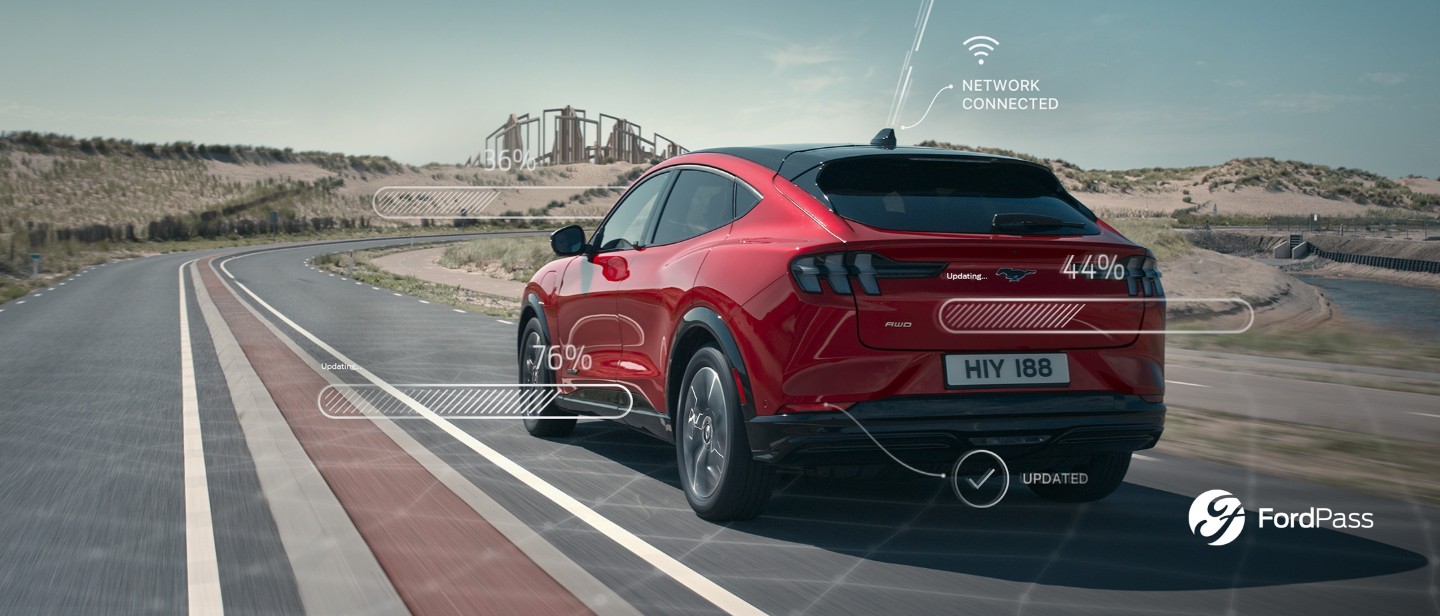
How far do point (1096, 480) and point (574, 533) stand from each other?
8.33ft

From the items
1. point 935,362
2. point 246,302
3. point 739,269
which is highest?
point 739,269

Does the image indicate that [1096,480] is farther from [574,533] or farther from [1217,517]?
[574,533]

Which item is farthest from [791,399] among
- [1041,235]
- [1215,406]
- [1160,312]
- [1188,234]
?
[1188,234]

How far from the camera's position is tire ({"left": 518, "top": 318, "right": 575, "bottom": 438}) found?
7.96m

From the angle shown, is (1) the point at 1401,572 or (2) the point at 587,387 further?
(2) the point at 587,387

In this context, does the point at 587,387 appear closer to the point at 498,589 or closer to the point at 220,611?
the point at 498,589

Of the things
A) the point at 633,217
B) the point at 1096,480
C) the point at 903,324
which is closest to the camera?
the point at 903,324

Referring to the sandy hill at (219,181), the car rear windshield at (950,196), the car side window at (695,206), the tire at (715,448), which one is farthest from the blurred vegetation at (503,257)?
the car rear windshield at (950,196)

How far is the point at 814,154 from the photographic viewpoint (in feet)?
18.6

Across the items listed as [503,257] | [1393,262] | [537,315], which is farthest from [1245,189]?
[537,315]

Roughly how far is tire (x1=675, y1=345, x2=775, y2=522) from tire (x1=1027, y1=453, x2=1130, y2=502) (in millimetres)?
1594

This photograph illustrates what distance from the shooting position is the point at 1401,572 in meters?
4.73

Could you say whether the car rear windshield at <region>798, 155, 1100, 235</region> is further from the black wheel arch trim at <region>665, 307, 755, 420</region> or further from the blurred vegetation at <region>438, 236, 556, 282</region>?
the blurred vegetation at <region>438, 236, 556, 282</region>

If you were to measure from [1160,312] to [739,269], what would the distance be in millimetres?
1814
